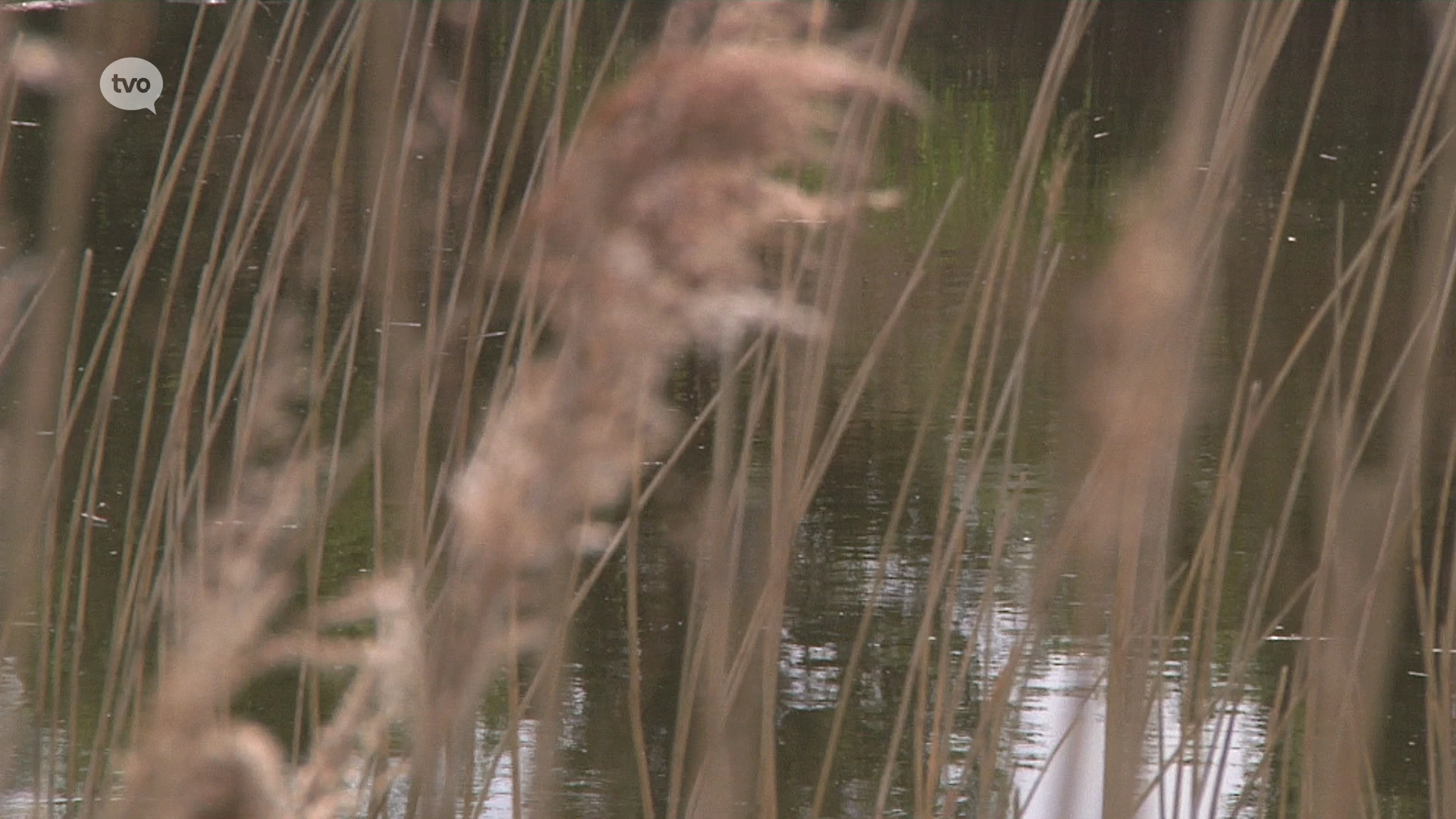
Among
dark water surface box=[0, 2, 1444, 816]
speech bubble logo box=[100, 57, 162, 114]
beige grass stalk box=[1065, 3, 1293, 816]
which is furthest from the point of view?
dark water surface box=[0, 2, 1444, 816]

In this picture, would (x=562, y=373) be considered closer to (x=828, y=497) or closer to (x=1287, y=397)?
(x=828, y=497)

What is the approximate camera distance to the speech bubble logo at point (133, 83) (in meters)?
1.01

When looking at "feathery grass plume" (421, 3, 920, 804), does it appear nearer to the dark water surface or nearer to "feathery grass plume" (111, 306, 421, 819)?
"feathery grass plume" (111, 306, 421, 819)

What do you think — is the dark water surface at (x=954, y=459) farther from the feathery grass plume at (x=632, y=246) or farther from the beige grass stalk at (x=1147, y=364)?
the feathery grass plume at (x=632, y=246)

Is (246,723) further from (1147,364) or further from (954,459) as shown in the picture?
(954,459)

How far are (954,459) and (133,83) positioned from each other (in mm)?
538

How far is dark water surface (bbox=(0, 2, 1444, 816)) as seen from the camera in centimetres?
195

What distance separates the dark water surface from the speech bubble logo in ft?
1.18

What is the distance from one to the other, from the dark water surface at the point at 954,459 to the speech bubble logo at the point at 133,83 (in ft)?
1.18

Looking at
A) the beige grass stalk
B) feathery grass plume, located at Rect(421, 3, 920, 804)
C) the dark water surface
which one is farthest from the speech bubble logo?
feathery grass plume, located at Rect(421, 3, 920, 804)

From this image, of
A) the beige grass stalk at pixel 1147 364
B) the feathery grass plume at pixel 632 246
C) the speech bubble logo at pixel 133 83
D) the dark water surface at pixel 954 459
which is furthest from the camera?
the dark water surface at pixel 954 459

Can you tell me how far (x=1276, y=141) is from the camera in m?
5.57

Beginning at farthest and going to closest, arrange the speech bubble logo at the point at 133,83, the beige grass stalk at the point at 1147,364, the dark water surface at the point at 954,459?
the dark water surface at the point at 954,459, the speech bubble logo at the point at 133,83, the beige grass stalk at the point at 1147,364

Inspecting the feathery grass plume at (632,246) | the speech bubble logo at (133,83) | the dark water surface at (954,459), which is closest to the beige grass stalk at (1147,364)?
the dark water surface at (954,459)
